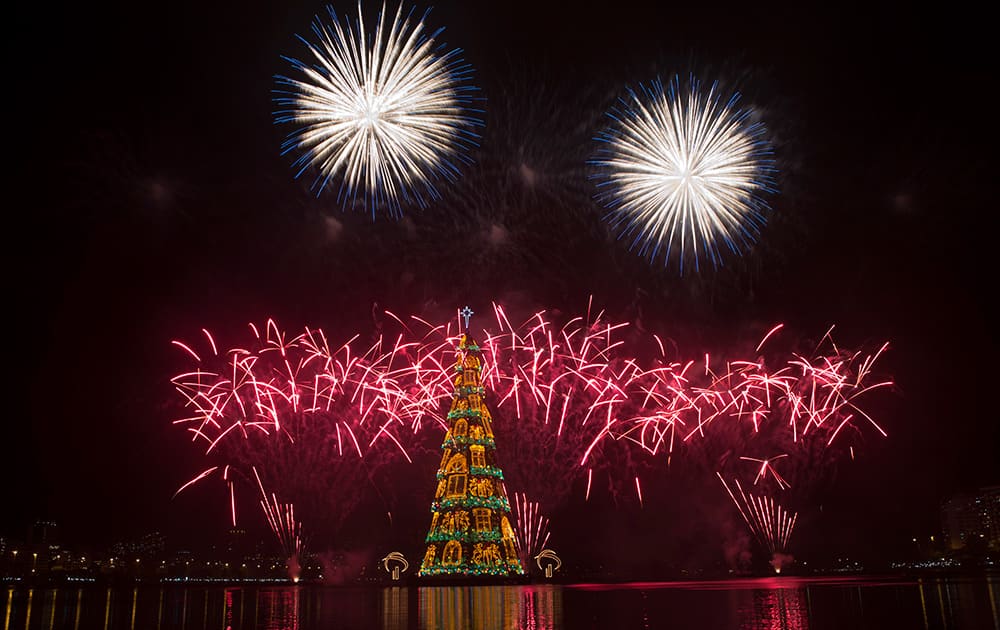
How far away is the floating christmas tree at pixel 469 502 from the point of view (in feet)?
185

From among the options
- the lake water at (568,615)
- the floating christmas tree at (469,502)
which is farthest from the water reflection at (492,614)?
the floating christmas tree at (469,502)

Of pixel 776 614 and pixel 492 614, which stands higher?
pixel 492 614

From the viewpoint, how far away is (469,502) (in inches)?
2208

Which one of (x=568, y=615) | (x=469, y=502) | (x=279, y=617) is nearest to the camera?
(x=568, y=615)

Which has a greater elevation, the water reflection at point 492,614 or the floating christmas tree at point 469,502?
the floating christmas tree at point 469,502

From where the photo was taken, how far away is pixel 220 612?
35.6m

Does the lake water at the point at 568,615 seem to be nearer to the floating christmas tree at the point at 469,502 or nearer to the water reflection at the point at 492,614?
the water reflection at the point at 492,614

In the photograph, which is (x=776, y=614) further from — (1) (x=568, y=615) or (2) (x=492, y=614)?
(2) (x=492, y=614)

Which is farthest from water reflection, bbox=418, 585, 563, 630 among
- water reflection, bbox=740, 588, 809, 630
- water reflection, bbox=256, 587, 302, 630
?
water reflection, bbox=740, 588, 809, 630

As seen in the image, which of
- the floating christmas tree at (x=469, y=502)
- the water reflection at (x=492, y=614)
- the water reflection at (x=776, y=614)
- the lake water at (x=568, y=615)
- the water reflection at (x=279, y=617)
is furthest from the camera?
the floating christmas tree at (x=469, y=502)

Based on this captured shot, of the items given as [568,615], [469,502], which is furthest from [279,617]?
[469,502]

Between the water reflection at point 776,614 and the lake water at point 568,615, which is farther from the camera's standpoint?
the lake water at point 568,615

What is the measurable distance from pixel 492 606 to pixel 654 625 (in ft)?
35.3

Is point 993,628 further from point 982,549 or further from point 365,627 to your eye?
point 982,549
